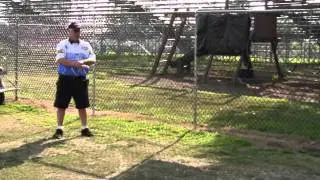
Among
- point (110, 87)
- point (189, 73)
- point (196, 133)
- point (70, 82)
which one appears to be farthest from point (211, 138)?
point (189, 73)

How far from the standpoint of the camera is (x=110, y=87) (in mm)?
15250

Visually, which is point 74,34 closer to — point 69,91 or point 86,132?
point 69,91

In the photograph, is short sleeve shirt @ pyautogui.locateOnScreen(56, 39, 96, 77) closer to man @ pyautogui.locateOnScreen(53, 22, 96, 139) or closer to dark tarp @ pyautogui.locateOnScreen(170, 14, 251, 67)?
man @ pyautogui.locateOnScreen(53, 22, 96, 139)

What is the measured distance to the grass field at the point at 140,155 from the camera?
726 centimetres

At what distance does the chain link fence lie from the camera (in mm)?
11406

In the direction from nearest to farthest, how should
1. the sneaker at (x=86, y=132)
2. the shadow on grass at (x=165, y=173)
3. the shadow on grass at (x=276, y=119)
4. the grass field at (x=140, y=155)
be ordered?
the shadow on grass at (x=165, y=173) < the grass field at (x=140, y=155) < the sneaker at (x=86, y=132) < the shadow on grass at (x=276, y=119)

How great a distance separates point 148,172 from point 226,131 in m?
3.18

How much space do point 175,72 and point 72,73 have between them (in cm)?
742

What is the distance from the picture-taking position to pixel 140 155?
8.23 metres

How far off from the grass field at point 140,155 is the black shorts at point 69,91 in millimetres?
518

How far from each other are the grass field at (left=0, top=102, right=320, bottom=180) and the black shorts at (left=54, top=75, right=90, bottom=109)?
1.70 ft

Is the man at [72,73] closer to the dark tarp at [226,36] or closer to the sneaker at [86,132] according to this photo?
the sneaker at [86,132]

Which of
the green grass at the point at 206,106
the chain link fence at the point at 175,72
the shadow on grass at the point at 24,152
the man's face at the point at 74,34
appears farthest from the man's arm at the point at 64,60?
the green grass at the point at 206,106

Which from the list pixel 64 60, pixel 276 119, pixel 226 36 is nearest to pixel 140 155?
pixel 64 60
